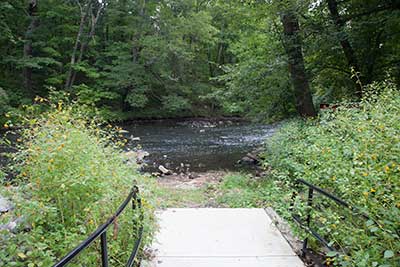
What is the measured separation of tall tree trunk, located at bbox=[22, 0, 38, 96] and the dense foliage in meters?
0.07

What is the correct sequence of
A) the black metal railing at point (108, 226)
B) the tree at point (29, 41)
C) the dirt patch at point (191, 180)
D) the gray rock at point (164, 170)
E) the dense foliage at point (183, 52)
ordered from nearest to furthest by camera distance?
1. the black metal railing at point (108, 226)
2. the dirt patch at point (191, 180)
3. the dense foliage at point (183, 52)
4. the gray rock at point (164, 170)
5. the tree at point (29, 41)

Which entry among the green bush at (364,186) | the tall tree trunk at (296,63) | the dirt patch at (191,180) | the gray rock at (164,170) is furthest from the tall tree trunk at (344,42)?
the gray rock at (164,170)

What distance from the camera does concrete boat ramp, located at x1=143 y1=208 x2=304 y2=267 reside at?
243 centimetres

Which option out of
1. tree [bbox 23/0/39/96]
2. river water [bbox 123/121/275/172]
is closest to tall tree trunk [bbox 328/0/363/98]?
river water [bbox 123/121/275/172]

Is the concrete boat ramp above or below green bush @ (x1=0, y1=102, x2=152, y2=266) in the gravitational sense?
below

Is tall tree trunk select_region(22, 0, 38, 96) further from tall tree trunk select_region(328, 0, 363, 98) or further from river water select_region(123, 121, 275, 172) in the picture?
tall tree trunk select_region(328, 0, 363, 98)

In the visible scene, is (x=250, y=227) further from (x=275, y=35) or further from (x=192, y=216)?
(x=275, y=35)

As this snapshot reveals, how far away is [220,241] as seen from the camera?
2826 millimetres

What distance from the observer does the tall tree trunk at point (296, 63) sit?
22.5 feet

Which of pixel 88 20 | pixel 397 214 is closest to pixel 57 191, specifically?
pixel 397 214

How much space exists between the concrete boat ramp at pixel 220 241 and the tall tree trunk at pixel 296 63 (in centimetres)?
469

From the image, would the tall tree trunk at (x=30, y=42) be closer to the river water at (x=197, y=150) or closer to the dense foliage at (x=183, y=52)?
the dense foliage at (x=183, y=52)

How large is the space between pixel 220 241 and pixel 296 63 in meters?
5.66

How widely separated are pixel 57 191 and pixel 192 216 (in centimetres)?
195
